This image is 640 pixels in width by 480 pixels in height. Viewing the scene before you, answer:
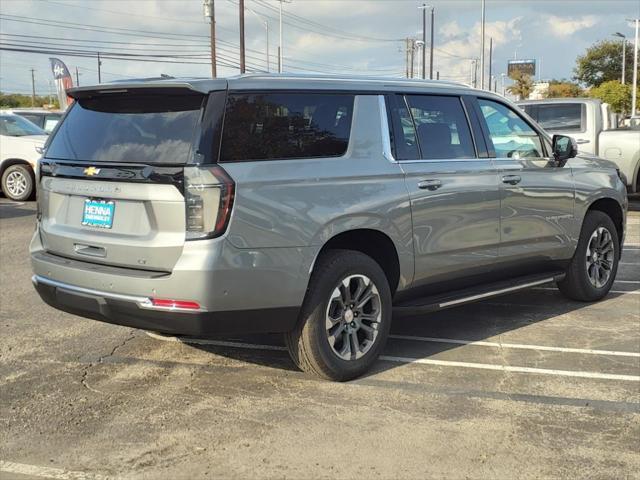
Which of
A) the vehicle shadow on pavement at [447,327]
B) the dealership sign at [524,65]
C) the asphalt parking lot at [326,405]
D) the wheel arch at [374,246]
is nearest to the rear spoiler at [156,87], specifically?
the wheel arch at [374,246]

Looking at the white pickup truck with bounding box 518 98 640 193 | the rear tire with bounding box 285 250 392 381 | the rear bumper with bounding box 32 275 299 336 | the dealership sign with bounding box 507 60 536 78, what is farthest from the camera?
the dealership sign with bounding box 507 60 536 78

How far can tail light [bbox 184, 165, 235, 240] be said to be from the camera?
3.78 m

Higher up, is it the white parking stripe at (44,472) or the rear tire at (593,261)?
the rear tire at (593,261)

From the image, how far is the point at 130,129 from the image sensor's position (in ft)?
13.6

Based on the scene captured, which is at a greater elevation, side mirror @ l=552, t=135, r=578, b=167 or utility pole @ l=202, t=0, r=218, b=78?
utility pole @ l=202, t=0, r=218, b=78

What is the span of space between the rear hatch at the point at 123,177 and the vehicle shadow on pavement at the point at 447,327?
139 cm

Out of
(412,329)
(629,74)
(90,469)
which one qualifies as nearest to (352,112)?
(412,329)

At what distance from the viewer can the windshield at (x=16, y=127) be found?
47.8 ft

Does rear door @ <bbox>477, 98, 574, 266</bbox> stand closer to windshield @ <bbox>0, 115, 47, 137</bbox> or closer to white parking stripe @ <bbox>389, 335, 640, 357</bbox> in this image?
white parking stripe @ <bbox>389, 335, 640, 357</bbox>

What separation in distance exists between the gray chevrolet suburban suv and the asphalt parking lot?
42cm

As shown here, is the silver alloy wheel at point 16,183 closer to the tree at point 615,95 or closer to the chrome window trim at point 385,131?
the chrome window trim at point 385,131

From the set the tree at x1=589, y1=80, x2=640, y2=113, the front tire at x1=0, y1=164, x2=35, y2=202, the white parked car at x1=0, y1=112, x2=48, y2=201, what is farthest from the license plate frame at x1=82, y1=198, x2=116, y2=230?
Result: the tree at x1=589, y1=80, x2=640, y2=113

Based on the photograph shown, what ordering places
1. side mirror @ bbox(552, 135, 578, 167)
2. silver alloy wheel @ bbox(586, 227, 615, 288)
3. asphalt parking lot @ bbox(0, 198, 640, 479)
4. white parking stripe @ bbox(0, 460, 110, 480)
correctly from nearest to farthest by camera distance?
white parking stripe @ bbox(0, 460, 110, 480)
asphalt parking lot @ bbox(0, 198, 640, 479)
side mirror @ bbox(552, 135, 578, 167)
silver alloy wheel @ bbox(586, 227, 615, 288)

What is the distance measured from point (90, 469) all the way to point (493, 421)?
2.15 meters
